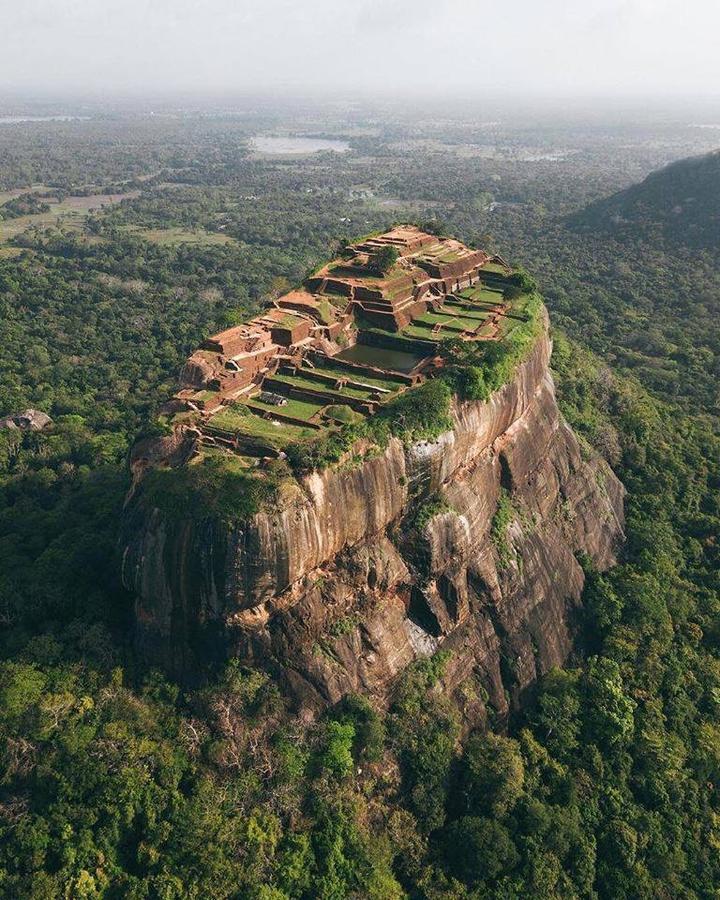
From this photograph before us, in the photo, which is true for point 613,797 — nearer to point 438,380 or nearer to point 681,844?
point 681,844

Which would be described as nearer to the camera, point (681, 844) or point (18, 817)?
point (18, 817)

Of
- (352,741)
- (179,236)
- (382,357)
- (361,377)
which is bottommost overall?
(352,741)

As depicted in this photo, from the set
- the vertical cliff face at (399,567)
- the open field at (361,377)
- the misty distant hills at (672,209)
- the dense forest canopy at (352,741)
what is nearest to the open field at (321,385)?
the open field at (361,377)

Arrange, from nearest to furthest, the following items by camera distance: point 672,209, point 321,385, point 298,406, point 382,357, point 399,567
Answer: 1. point 399,567
2. point 298,406
3. point 321,385
4. point 382,357
5. point 672,209

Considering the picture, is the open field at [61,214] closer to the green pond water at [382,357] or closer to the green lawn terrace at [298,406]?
the green pond water at [382,357]

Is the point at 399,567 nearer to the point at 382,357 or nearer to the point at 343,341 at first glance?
the point at 382,357

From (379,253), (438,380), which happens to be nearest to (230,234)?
(379,253)

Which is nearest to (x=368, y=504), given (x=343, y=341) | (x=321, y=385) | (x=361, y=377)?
(x=321, y=385)
